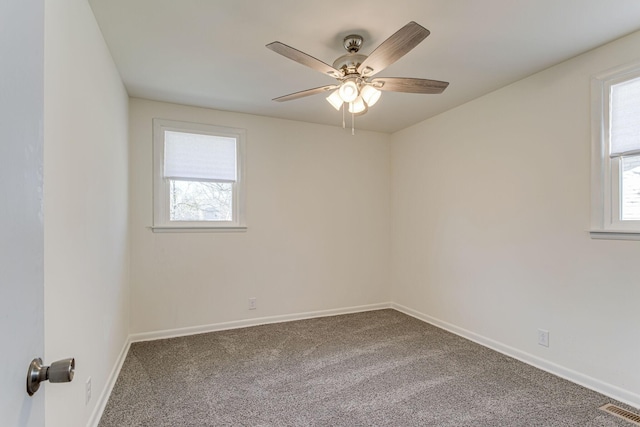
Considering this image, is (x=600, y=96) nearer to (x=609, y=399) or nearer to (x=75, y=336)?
(x=609, y=399)

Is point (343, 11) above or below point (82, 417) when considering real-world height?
above

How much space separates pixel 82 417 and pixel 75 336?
51cm

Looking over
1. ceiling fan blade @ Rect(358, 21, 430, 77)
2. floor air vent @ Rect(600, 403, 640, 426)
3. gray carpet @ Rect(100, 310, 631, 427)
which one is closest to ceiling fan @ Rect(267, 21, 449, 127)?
ceiling fan blade @ Rect(358, 21, 430, 77)

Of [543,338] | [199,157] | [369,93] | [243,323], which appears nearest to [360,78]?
[369,93]

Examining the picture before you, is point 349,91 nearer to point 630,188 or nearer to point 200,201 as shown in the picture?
point 630,188

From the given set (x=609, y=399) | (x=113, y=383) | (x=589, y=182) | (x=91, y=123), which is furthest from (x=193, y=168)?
(x=609, y=399)

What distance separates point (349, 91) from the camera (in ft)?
6.99

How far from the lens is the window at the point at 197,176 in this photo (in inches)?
139

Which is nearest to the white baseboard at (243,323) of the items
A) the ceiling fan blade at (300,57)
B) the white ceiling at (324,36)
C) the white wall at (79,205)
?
the white wall at (79,205)

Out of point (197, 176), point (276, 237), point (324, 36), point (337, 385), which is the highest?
point (324, 36)

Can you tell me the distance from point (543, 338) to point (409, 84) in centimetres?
234

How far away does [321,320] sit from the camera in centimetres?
409

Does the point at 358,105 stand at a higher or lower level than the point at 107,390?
higher

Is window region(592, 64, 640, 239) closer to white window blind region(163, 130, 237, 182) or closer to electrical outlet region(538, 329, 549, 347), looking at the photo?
electrical outlet region(538, 329, 549, 347)
